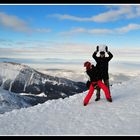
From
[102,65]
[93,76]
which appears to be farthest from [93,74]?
[102,65]

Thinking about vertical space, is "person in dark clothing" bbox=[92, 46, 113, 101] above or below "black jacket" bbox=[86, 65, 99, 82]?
above

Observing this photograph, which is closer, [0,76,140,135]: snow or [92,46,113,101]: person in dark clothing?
[0,76,140,135]: snow

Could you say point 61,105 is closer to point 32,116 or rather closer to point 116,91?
point 32,116

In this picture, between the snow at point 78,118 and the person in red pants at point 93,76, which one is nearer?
the snow at point 78,118

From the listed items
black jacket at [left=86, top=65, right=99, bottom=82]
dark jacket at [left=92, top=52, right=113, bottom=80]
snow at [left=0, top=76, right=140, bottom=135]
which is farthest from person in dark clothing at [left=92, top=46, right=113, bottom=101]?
snow at [left=0, top=76, right=140, bottom=135]

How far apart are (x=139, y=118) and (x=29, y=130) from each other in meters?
4.40

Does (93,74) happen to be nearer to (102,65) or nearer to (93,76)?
(93,76)

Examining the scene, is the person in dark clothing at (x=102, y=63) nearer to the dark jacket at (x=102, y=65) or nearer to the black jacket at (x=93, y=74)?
the dark jacket at (x=102, y=65)

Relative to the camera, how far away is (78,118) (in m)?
15.7

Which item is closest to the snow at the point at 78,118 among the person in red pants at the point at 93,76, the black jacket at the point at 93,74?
the person in red pants at the point at 93,76

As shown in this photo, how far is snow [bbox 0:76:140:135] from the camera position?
13664 millimetres

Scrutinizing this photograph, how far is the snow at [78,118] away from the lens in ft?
44.8

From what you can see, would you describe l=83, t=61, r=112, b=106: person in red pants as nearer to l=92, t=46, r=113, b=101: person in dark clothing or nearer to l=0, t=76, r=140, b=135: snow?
l=92, t=46, r=113, b=101: person in dark clothing

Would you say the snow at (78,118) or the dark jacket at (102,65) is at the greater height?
the dark jacket at (102,65)
